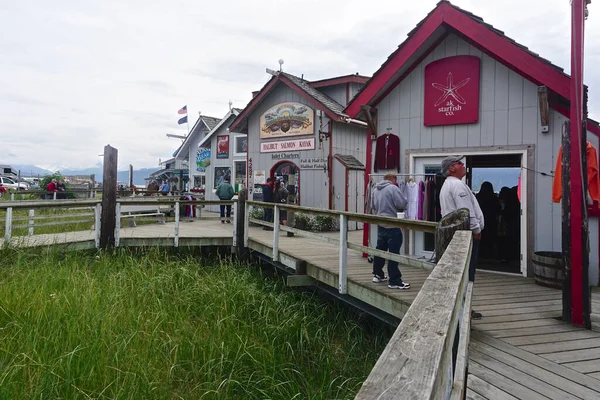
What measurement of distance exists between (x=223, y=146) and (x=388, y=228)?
15017 mm

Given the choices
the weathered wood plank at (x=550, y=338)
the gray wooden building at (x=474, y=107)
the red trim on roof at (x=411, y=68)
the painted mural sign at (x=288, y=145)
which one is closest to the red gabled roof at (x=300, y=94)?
the painted mural sign at (x=288, y=145)

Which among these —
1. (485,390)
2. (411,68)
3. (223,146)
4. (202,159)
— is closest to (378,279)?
(485,390)

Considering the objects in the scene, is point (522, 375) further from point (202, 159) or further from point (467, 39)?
point (202, 159)

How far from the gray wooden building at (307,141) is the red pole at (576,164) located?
803 cm

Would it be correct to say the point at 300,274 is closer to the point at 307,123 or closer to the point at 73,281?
the point at 73,281

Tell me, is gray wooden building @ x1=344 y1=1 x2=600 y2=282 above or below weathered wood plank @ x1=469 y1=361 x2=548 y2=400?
above

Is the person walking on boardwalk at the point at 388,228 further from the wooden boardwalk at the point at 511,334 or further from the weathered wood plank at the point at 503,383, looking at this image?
the weathered wood plank at the point at 503,383

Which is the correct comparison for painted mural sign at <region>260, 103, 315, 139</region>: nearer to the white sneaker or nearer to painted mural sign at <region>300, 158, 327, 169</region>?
painted mural sign at <region>300, 158, 327, 169</region>

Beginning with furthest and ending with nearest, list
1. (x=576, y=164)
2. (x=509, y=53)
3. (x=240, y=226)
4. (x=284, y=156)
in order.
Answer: (x=284, y=156), (x=240, y=226), (x=509, y=53), (x=576, y=164)

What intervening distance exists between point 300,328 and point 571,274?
343cm

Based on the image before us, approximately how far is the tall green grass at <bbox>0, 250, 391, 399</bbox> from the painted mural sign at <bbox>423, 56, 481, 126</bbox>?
3.71m

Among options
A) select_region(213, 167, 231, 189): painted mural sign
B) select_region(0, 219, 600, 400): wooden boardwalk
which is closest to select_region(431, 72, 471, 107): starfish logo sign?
select_region(0, 219, 600, 400): wooden boardwalk

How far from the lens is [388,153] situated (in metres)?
7.80

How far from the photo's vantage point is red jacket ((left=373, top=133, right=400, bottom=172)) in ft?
25.4
